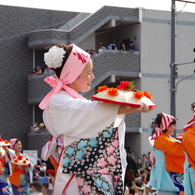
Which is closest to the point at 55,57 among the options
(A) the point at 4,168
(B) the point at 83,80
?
(B) the point at 83,80

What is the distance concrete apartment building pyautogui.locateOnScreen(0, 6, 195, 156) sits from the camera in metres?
29.4

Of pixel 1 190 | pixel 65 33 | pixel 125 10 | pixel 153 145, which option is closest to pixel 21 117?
pixel 65 33

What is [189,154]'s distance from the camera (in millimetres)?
8367

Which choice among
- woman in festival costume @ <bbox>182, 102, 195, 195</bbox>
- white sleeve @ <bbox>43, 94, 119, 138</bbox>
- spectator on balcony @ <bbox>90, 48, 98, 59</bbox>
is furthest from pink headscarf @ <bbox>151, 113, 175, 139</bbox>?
spectator on balcony @ <bbox>90, 48, 98, 59</bbox>

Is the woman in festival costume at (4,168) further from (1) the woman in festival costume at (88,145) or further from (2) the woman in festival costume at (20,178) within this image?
(1) the woman in festival costume at (88,145)

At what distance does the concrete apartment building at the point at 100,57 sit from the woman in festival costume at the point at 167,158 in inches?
729

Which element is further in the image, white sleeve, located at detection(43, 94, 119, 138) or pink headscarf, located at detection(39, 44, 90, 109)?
pink headscarf, located at detection(39, 44, 90, 109)

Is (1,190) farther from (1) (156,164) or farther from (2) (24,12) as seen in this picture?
(2) (24,12)

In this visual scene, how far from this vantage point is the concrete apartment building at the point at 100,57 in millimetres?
29406

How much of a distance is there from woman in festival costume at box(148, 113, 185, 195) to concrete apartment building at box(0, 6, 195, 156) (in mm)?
18524

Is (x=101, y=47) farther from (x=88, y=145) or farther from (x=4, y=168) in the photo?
(x=88, y=145)

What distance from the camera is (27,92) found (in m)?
30.5

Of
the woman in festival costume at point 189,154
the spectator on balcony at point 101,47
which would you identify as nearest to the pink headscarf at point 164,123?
the woman in festival costume at point 189,154

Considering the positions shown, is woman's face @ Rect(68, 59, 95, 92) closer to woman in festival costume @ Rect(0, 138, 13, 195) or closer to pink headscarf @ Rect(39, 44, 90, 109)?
pink headscarf @ Rect(39, 44, 90, 109)
